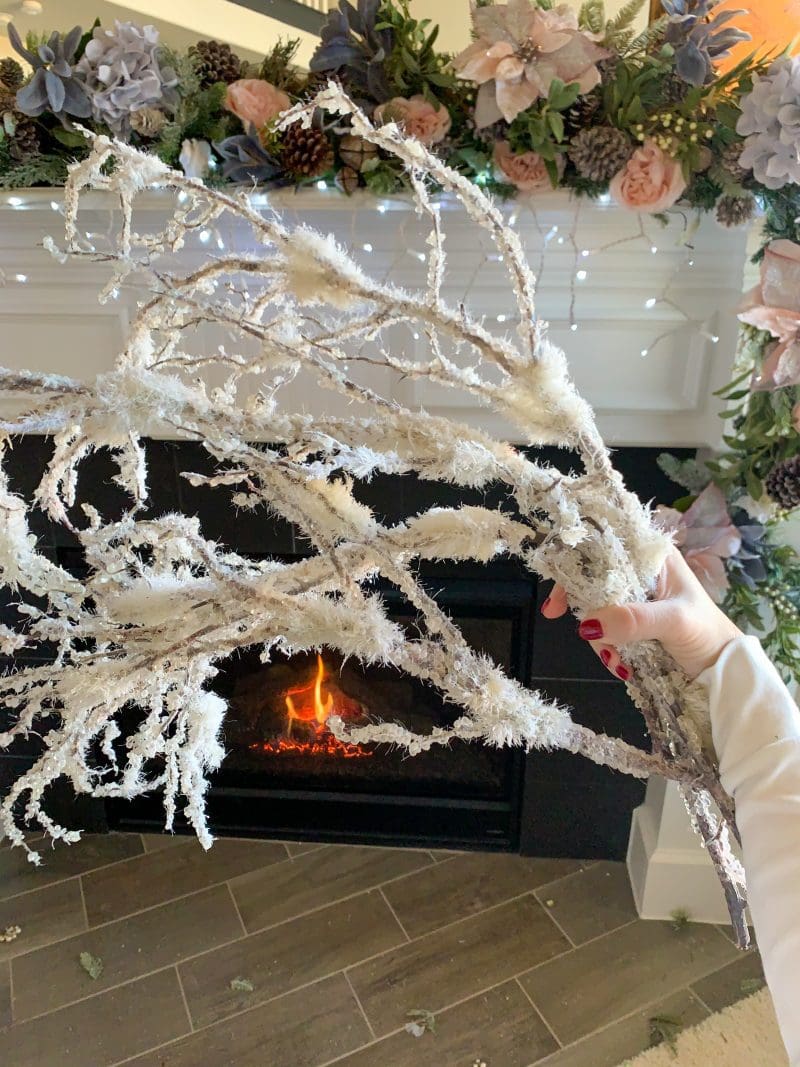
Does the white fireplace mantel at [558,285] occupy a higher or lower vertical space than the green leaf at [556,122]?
lower

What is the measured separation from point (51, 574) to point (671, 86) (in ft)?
3.22

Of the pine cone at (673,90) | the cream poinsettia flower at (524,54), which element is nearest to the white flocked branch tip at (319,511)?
the cream poinsettia flower at (524,54)

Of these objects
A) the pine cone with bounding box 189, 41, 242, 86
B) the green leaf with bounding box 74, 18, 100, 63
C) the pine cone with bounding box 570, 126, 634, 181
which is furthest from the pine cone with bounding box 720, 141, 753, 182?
the green leaf with bounding box 74, 18, 100, 63

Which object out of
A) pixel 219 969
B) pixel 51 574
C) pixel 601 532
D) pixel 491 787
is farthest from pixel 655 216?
pixel 219 969

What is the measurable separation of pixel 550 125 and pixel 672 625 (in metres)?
0.73

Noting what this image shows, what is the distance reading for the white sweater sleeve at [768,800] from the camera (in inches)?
22.7

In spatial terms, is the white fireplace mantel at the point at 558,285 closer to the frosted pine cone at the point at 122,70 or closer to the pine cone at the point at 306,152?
the pine cone at the point at 306,152

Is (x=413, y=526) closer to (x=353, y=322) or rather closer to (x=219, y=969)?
(x=353, y=322)

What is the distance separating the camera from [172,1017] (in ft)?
4.52

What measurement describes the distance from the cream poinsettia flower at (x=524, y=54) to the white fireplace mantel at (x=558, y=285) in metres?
0.17

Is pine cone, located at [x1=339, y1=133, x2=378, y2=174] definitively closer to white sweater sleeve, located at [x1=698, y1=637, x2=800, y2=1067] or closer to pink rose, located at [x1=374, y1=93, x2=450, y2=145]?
pink rose, located at [x1=374, y1=93, x2=450, y2=145]

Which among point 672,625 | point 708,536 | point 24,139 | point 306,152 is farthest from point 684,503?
point 24,139

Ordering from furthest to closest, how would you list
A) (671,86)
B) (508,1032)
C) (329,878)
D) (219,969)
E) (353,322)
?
1. (329,878)
2. (219,969)
3. (508,1032)
4. (671,86)
5. (353,322)

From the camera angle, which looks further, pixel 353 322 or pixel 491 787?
pixel 491 787
